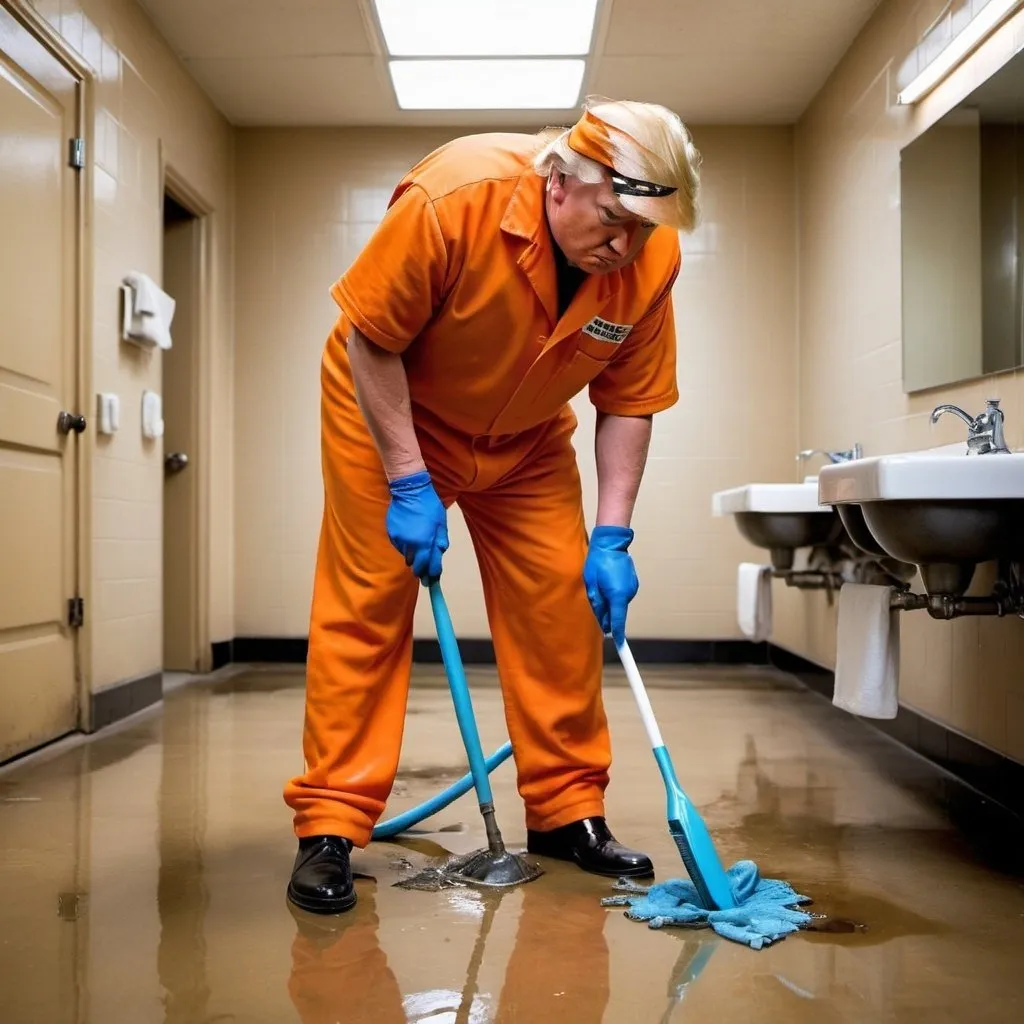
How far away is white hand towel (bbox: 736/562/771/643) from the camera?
12.0 ft

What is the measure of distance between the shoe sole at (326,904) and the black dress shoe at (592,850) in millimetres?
406

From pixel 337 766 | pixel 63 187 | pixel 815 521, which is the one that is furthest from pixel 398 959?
pixel 63 187

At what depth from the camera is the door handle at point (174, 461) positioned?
4.45 m

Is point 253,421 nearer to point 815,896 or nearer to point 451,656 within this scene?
point 451,656

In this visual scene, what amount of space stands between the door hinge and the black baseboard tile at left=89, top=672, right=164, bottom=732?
4.87 feet

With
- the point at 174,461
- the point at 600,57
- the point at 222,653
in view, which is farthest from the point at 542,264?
the point at 222,653

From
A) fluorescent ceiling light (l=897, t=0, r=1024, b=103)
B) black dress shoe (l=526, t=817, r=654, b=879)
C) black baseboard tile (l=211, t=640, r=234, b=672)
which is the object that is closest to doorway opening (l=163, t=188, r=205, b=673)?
black baseboard tile (l=211, t=640, r=234, b=672)

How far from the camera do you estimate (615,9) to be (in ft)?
12.0

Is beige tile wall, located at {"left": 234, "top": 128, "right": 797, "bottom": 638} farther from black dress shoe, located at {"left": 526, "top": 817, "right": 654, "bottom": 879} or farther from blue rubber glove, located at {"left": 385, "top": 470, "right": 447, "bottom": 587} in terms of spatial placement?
blue rubber glove, located at {"left": 385, "top": 470, "right": 447, "bottom": 587}

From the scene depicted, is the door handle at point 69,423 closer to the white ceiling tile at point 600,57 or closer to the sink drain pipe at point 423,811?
the white ceiling tile at point 600,57

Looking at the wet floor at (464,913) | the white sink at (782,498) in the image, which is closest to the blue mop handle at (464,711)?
the wet floor at (464,913)

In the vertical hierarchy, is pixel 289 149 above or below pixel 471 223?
above

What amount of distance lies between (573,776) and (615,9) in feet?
8.85

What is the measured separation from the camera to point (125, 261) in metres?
3.55
